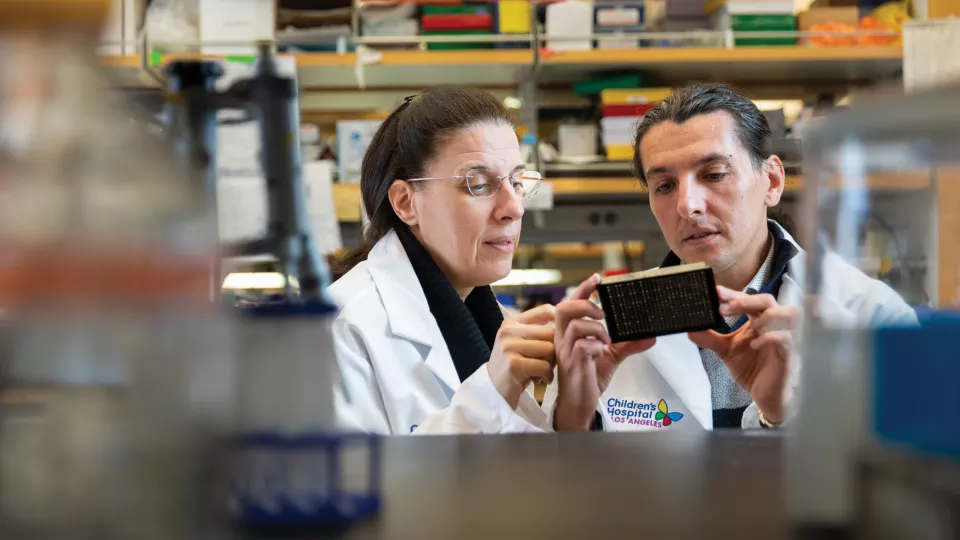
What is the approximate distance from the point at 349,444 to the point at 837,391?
0.62ft

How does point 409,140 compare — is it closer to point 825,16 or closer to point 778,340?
point 778,340

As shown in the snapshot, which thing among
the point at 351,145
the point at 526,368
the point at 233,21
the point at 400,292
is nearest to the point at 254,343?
the point at 526,368

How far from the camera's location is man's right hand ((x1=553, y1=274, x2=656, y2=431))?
1.14 metres

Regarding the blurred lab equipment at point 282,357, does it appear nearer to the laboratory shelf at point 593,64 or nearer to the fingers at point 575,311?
the fingers at point 575,311

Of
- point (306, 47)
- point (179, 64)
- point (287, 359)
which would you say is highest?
point (306, 47)

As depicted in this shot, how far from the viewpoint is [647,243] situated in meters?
3.12

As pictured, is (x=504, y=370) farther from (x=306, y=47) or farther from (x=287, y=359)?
(x=306, y=47)

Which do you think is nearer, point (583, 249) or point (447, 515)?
point (447, 515)

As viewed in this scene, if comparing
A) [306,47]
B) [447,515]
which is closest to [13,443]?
[447,515]

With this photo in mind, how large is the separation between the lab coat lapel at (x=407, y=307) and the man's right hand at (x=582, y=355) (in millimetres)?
297

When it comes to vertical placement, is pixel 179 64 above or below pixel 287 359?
above

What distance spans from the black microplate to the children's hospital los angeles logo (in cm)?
64

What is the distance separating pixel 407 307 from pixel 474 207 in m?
0.23

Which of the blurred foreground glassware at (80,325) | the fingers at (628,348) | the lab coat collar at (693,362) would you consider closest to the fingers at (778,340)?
the fingers at (628,348)
